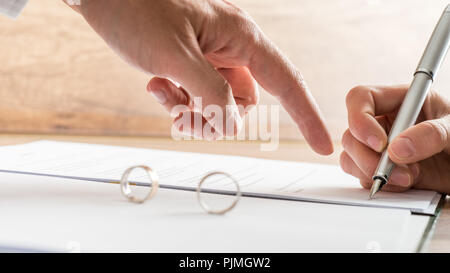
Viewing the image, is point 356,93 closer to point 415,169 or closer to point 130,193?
point 415,169

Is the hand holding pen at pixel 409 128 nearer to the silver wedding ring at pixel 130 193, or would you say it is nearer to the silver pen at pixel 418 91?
the silver pen at pixel 418 91

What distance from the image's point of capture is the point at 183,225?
0.43m

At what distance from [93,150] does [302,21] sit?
2.77ft

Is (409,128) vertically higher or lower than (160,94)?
lower

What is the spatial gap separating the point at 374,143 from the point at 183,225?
1.08 feet

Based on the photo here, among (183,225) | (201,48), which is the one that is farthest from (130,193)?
(201,48)

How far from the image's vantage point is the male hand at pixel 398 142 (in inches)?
24.0

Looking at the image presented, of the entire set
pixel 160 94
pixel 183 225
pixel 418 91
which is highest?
pixel 160 94

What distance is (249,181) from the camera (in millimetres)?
707

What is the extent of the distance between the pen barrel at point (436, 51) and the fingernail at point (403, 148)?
122mm

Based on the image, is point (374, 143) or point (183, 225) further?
point (374, 143)

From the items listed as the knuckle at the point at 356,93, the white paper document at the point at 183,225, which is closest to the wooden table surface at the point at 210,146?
the knuckle at the point at 356,93

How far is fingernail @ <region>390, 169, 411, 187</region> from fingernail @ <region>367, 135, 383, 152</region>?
36 mm

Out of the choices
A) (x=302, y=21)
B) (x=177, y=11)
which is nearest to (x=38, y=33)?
(x=302, y=21)
